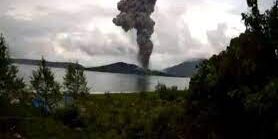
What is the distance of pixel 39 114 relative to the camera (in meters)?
45.2

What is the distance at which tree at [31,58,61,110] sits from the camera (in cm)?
4831

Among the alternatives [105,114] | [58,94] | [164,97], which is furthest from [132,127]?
[164,97]

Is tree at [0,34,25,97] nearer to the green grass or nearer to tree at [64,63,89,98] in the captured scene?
the green grass

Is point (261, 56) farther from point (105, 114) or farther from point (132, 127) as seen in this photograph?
point (105, 114)

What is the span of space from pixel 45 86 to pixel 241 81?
103 feet

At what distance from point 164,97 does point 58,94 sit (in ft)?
43.6

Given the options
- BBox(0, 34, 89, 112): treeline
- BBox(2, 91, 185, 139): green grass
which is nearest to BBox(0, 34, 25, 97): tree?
BBox(0, 34, 89, 112): treeline

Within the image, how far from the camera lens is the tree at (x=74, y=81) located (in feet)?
199

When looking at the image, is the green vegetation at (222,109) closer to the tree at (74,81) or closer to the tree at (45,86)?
the tree at (45,86)

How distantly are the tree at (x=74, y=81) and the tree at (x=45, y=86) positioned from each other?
11.0 m

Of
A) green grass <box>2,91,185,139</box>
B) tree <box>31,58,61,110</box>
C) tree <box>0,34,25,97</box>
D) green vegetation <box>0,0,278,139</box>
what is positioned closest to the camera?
green vegetation <box>0,0,278,139</box>

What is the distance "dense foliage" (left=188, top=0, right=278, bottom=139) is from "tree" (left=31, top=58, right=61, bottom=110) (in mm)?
27249

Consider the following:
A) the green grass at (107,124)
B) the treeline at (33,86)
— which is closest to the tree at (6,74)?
the treeline at (33,86)

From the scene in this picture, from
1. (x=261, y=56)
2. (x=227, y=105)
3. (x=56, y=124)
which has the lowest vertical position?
(x=56, y=124)
